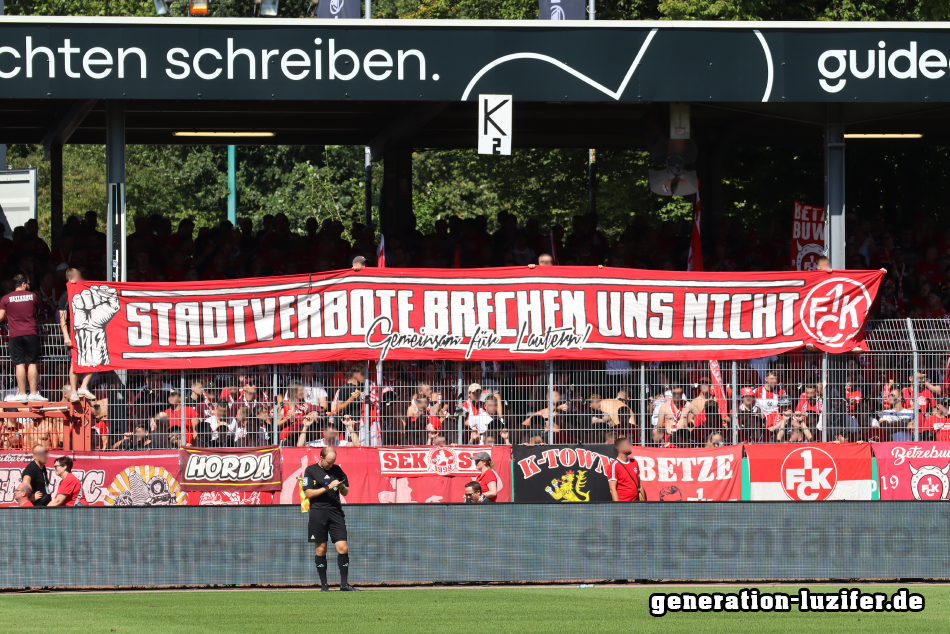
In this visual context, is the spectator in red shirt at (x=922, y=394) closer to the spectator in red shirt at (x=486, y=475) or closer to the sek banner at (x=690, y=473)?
the sek banner at (x=690, y=473)

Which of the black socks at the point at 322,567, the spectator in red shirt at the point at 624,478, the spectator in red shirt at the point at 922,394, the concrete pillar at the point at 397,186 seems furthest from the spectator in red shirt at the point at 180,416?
the concrete pillar at the point at 397,186

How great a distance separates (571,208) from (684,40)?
21.5 m

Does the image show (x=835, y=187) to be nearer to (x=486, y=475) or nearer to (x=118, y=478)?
Answer: (x=486, y=475)

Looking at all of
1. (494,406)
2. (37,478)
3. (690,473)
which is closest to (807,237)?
(690,473)

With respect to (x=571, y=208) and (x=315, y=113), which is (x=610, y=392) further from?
(x=571, y=208)

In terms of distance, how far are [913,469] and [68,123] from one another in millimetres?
14800

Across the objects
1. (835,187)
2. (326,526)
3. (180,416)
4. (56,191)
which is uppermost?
(56,191)

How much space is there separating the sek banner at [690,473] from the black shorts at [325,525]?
4.15 m

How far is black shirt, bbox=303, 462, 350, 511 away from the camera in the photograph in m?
14.2

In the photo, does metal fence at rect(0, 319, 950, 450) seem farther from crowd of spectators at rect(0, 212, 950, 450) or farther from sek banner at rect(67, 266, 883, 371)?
sek banner at rect(67, 266, 883, 371)

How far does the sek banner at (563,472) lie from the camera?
1648 cm

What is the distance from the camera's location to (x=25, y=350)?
623 inches

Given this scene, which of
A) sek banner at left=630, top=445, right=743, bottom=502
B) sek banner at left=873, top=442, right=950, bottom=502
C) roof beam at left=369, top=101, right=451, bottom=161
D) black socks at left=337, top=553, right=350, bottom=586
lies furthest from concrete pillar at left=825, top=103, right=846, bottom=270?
black socks at left=337, top=553, right=350, bottom=586

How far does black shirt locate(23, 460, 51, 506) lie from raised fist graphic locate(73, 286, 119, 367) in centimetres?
136
